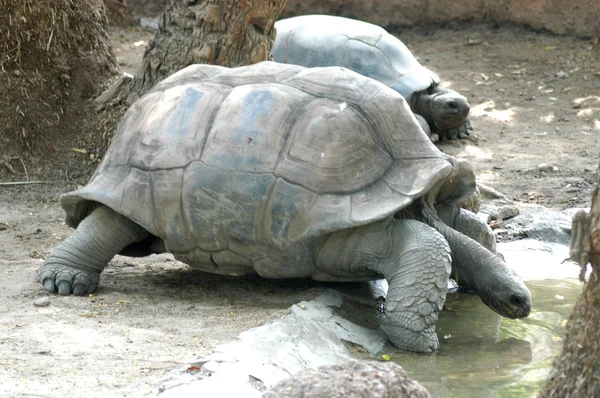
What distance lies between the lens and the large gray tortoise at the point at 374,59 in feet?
32.4

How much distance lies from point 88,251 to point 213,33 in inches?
80.6

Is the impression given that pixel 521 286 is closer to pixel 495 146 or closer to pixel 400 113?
pixel 400 113

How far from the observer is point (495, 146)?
9.66 m

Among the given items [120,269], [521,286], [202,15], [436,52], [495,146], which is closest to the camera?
[521,286]

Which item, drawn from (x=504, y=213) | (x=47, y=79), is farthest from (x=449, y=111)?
(x=47, y=79)

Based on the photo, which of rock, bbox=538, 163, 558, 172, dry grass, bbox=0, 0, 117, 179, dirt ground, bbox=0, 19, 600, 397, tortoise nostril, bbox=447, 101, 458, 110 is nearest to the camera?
dirt ground, bbox=0, 19, 600, 397

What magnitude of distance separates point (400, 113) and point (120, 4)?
8.99 meters

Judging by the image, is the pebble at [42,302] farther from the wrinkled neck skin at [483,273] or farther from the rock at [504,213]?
the rock at [504,213]

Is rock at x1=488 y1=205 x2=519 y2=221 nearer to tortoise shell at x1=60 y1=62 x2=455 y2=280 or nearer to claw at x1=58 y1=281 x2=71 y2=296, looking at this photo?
tortoise shell at x1=60 y1=62 x2=455 y2=280

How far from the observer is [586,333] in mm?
3096

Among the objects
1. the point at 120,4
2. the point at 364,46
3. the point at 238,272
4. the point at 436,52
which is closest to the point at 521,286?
the point at 238,272

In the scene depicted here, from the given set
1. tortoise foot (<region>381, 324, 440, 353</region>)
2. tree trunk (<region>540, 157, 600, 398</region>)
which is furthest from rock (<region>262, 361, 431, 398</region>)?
tortoise foot (<region>381, 324, 440, 353</region>)

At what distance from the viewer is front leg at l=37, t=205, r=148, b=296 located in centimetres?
529

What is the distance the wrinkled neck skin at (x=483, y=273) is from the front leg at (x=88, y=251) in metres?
1.63
